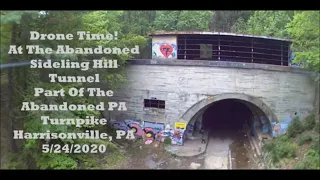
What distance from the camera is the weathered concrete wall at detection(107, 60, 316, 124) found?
1792 centimetres

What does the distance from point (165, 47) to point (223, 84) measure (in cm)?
358

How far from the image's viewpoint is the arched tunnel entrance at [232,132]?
55.7ft

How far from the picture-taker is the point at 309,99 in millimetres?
18078

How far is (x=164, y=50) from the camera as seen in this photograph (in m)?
18.6

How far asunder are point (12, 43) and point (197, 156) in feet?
33.0

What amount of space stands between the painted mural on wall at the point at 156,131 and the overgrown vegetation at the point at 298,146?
4.46 metres

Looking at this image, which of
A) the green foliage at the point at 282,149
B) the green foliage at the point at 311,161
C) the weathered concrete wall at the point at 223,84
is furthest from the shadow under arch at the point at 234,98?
the green foliage at the point at 311,161

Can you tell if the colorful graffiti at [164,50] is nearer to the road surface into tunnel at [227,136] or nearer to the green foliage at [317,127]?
the road surface into tunnel at [227,136]

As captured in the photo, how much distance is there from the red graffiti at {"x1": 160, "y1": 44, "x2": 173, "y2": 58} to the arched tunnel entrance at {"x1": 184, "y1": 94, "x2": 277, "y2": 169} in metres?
3.07

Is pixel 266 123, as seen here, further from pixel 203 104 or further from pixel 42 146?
pixel 42 146

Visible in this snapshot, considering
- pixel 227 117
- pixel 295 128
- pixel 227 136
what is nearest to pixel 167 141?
pixel 227 136

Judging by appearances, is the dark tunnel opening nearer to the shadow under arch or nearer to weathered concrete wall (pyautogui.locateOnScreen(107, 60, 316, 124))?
the shadow under arch
